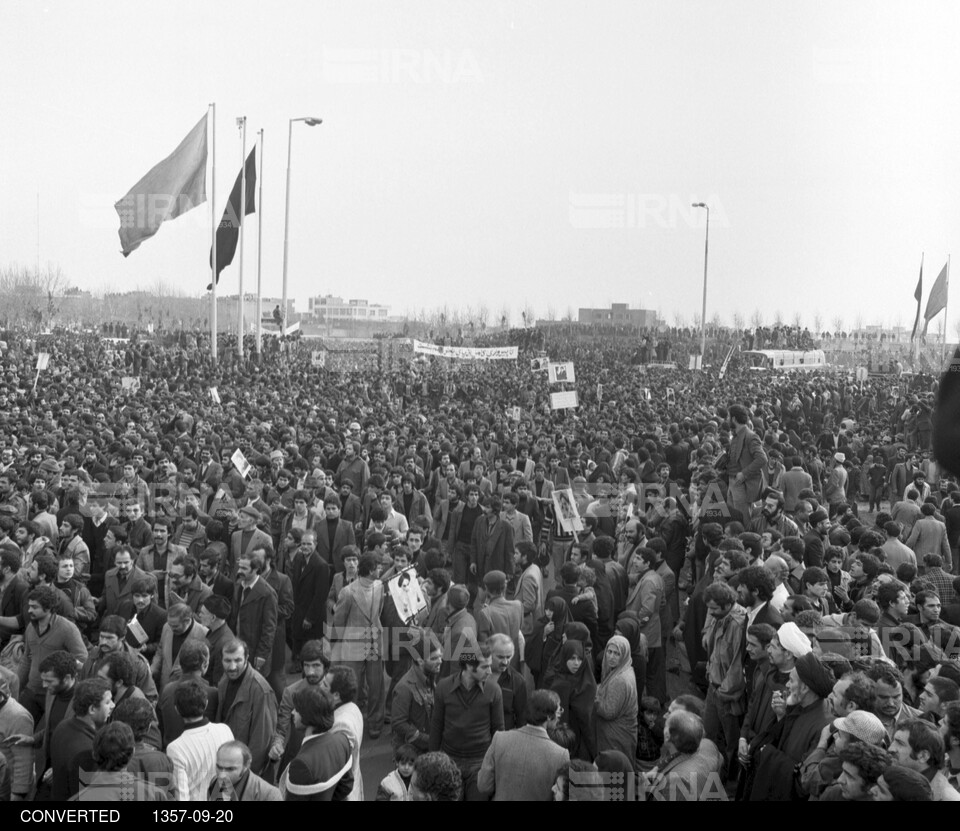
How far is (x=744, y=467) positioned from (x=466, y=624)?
5889 millimetres

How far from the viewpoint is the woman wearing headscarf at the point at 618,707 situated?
6008 mm

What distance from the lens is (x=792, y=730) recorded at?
16.3ft

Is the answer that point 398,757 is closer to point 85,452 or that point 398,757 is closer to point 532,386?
point 85,452

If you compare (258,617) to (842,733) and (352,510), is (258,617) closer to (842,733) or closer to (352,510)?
(352,510)

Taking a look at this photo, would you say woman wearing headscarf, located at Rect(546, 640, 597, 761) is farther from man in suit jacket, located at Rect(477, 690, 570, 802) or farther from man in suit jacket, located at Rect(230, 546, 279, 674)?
man in suit jacket, located at Rect(230, 546, 279, 674)

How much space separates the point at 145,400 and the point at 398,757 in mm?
18622

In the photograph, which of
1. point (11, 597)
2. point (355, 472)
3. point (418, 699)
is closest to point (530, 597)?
point (418, 699)

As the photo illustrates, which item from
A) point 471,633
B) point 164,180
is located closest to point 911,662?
point 471,633

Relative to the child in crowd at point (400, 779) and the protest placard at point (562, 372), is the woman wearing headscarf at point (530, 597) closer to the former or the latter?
the child in crowd at point (400, 779)

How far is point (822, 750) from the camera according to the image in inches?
182

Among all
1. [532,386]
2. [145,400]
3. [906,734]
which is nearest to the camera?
[906,734]

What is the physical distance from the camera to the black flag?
3197cm

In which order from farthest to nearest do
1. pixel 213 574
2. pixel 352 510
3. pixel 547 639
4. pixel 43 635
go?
pixel 352 510 → pixel 213 574 → pixel 547 639 → pixel 43 635

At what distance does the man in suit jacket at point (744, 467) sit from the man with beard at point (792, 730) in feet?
21.0
